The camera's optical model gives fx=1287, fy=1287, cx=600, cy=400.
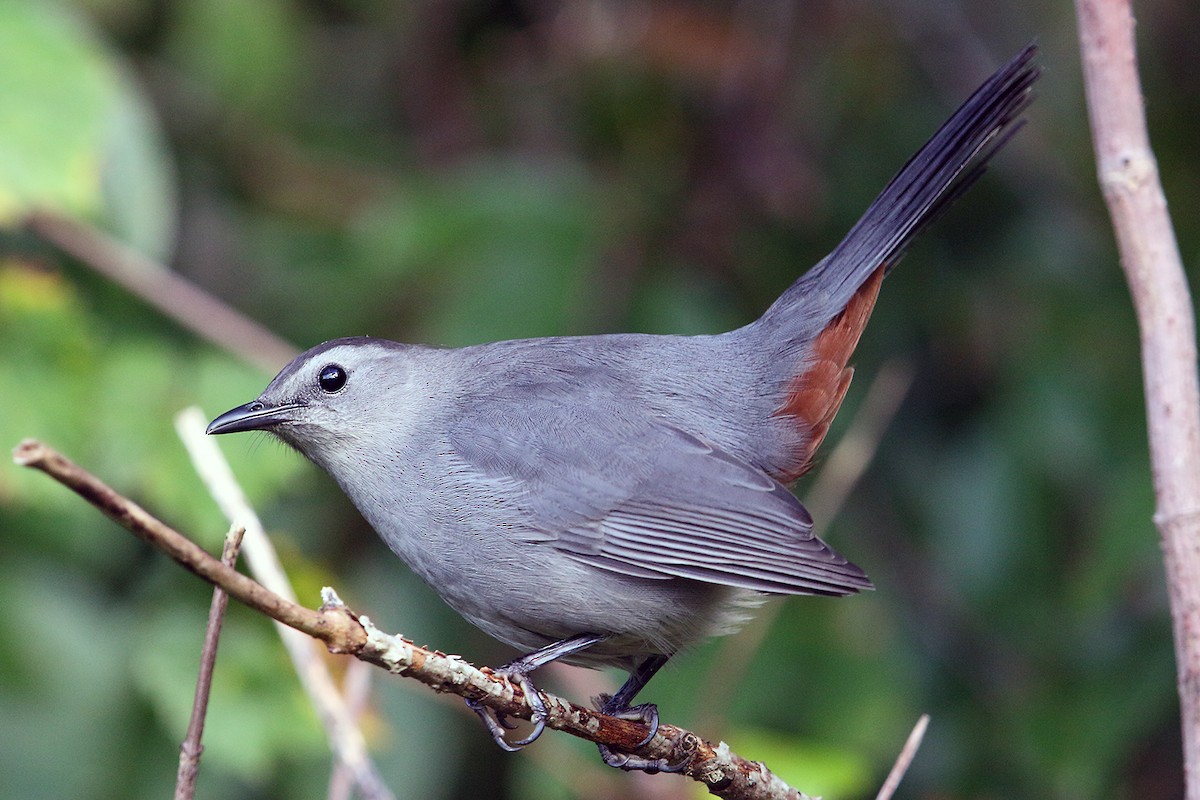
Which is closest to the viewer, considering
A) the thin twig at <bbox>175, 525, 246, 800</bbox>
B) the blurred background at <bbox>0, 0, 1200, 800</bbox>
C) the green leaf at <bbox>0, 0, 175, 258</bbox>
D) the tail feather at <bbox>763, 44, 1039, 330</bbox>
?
the thin twig at <bbox>175, 525, 246, 800</bbox>

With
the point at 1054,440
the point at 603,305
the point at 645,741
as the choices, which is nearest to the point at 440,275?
the point at 603,305

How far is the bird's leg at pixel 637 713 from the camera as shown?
238cm

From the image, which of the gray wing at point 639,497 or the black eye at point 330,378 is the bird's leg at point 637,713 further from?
the black eye at point 330,378

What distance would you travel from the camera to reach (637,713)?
278 cm

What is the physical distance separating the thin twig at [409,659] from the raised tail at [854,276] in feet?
2.93

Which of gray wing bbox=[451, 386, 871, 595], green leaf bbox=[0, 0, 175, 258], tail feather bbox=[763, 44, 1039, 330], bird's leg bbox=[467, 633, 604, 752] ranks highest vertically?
green leaf bbox=[0, 0, 175, 258]

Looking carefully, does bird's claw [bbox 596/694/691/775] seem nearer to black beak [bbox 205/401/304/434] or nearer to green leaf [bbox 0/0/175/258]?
black beak [bbox 205/401/304/434]

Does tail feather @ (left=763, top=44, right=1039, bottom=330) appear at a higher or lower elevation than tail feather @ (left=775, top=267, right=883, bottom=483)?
higher

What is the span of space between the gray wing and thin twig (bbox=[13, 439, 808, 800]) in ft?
1.56

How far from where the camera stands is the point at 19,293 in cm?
335

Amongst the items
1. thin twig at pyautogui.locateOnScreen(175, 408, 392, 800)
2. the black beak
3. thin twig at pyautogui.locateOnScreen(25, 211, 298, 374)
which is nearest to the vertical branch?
thin twig at pyautogui.locateOnScreen(175, 408, 392, 800)

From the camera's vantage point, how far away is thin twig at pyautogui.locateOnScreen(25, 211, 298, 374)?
3.49m

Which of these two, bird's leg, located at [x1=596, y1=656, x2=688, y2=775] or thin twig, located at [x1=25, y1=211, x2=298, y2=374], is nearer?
bird's leg, located at [x1=596, y1=656, x2=688, y2=775]

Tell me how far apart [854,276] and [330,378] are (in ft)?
4.28
